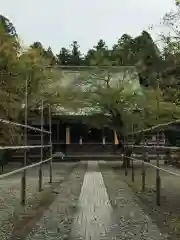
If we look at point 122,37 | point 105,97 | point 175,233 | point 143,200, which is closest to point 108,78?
point 105,97

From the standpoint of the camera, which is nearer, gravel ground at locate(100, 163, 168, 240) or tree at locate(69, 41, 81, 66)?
gravel ground at locate(100, 163, 168, 240)

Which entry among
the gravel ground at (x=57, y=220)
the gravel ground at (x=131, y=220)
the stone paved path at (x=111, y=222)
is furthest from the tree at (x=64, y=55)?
the stone paved path at (x=111, y=222)

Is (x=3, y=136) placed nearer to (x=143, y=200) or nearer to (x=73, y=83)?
(x=143, y=200)

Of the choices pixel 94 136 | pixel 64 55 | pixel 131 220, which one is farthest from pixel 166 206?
pixel 64 55

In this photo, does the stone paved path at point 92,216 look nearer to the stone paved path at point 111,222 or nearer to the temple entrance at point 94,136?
the stone paved path at point 111,222

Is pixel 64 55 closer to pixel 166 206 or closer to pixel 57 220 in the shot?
pixel 166 206

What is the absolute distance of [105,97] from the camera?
23.4 meters

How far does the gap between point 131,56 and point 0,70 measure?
26304 mm

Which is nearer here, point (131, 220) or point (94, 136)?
point (131, 220)

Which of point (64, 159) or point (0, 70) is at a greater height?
point (0, 70)

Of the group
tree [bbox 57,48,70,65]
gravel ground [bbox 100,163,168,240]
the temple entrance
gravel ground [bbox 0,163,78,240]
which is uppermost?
tree [bbox 57,48,70,65]

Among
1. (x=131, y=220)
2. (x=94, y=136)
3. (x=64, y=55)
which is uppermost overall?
(x=64, y=55)

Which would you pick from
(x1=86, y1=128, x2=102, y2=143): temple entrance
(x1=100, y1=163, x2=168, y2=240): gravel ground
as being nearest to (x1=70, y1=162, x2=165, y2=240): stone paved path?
(x1=100, y1=163, x2=168, y2=240): gravel ground

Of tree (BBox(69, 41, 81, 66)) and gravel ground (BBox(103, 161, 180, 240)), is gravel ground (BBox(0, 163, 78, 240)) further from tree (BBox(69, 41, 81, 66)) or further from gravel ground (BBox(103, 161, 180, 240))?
tree (BBox(69, 41, 81, 66))
